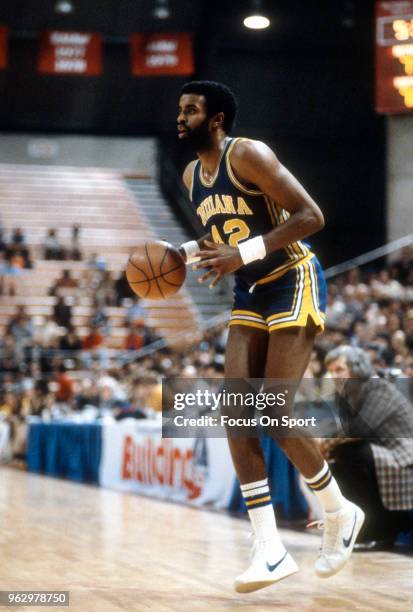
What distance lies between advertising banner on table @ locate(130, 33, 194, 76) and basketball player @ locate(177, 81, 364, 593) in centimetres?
1410

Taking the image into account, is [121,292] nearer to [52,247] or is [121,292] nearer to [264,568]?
[52,247]

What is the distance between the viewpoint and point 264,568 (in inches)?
150

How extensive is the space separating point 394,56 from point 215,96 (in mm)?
7851

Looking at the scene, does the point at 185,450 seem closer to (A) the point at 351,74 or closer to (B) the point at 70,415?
(B) the point at 70,415

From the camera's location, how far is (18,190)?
79.3 feet

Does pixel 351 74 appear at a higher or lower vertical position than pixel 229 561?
higher

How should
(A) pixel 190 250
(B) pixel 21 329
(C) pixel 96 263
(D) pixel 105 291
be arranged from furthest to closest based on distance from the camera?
1. (C) pixel 96 263
2. (D) pixel 105 291
3. (B) pixel 21 329
4. (A) pixel 190 250

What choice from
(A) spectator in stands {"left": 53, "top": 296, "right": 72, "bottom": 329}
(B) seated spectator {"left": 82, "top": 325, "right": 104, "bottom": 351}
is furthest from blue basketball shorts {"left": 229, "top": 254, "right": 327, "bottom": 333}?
(A) spectator in stands {"left": 53, "top": 296, "right": 72, "bottom": 329}

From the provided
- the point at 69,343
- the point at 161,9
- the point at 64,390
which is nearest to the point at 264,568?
the point at 64,390

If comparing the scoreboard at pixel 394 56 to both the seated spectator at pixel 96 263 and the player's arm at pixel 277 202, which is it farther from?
the seated spectator at pixel 96 263

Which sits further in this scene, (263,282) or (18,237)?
(18,237)

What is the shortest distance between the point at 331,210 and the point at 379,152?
159cm

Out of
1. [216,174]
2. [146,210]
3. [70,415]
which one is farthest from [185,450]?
[146,210]

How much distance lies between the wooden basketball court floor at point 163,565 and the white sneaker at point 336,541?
0.11 meters
